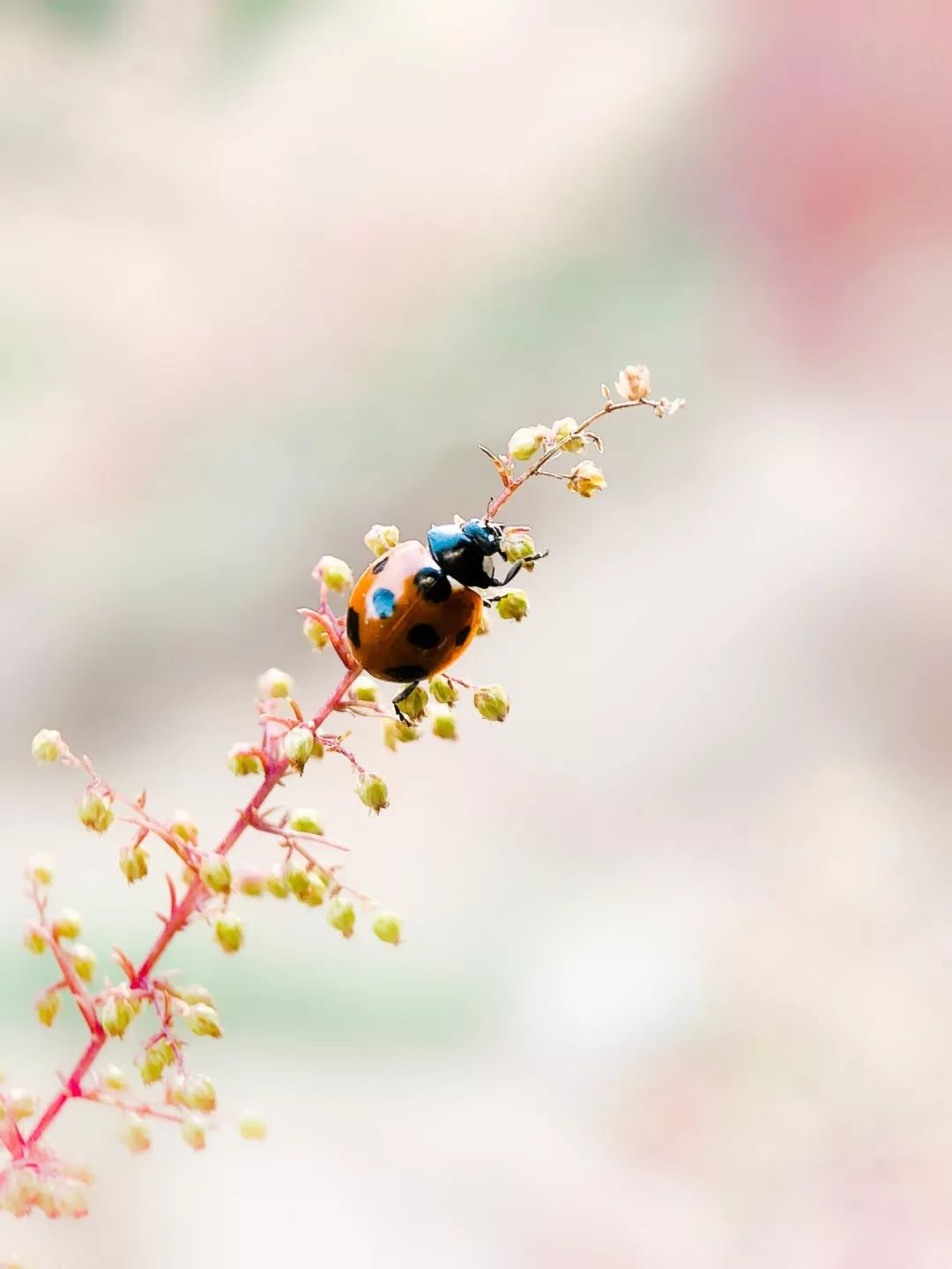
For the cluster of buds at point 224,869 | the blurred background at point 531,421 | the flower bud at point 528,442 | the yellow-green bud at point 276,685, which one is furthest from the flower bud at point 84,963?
the blurred background at point 531,421

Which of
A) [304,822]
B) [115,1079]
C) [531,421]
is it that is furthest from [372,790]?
[531,421]

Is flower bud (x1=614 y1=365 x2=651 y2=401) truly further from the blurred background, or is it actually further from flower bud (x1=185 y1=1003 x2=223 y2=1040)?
the blurred background

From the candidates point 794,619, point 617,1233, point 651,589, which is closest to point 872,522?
point 794,619

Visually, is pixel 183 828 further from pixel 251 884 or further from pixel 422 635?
pixel 422 635

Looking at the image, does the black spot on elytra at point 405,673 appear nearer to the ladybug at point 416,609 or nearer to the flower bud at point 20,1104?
the ladybug at point 416,609

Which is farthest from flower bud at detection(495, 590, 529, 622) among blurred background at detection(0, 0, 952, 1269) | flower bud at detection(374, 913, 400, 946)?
blurred background at detection(0, 0, 952, 1269)

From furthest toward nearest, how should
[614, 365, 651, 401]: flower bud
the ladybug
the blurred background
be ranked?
1. the blurred background
2. the ladybug
3. [614, 365, 651, 401]: flower bud

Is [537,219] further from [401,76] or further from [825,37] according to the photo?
[825,37]
